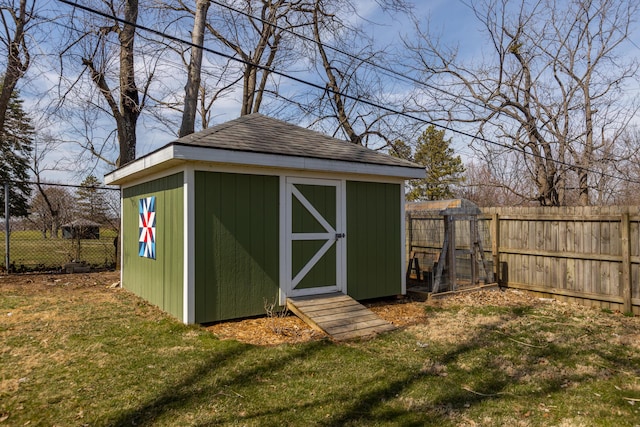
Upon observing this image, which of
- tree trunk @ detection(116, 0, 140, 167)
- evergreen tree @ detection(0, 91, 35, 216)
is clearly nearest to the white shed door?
tree trunk @ detection(116, 0, 140, 167)

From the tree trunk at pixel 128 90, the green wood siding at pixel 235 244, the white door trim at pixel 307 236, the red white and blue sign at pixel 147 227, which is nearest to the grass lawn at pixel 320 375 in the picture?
the green wood siding at pixel 235 244

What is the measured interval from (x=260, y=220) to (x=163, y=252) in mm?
1548

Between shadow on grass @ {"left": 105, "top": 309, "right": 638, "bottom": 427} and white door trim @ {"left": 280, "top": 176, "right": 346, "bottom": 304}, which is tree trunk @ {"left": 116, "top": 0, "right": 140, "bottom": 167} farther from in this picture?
shadow on grass @ {"left": 105, "top": 309, "right": 638, "bottom": 427}

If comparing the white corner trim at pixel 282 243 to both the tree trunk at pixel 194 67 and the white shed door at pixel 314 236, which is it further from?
the tree trunk at pixel 194 67

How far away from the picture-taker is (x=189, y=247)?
5.19 m

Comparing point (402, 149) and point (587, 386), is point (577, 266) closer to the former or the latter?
point (587, 386)

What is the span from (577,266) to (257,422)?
6.31 meters

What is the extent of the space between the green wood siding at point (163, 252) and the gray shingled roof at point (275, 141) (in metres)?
0.71

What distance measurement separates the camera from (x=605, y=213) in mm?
6578

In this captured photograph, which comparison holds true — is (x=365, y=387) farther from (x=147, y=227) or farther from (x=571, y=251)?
(x=571, y=251)

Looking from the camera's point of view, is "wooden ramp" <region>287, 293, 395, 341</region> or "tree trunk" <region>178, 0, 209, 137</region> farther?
"tree trunk" <region>178, 0, 209, 137</region>

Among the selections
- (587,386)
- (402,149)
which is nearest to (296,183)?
(587,386)

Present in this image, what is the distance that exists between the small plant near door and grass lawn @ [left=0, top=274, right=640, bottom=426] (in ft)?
2.41

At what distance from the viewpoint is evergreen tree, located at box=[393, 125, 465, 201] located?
96.1 feet
